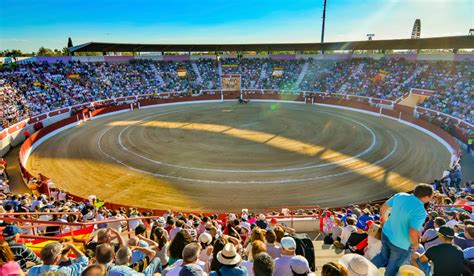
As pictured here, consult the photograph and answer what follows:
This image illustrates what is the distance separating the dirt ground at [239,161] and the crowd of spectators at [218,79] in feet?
24.6

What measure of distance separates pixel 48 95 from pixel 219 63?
32.8 metres

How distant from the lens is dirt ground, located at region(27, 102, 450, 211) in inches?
700

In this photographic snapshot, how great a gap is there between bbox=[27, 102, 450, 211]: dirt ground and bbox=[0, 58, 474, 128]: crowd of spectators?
751 cm

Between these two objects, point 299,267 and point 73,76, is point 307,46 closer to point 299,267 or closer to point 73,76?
point 73,76

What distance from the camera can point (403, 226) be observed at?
439 centimetres

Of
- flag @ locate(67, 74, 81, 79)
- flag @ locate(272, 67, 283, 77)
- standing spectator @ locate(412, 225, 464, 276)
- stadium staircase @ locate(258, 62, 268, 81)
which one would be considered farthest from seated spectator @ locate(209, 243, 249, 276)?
flag @ locate(272, 67, 283, 77)

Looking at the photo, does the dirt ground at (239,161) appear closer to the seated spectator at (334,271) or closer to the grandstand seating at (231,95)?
the grandstand seating at (231,95)


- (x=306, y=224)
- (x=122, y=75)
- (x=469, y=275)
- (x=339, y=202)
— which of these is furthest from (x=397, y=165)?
(x=122, y=75)

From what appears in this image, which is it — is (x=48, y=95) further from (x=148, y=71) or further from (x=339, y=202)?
(x=339, y=202)

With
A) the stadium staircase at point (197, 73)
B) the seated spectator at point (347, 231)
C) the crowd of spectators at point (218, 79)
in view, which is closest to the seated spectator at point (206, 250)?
the seated spectator at point (347, 231)

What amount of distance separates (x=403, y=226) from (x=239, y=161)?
18458 mm

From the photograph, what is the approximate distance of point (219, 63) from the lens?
64.1m

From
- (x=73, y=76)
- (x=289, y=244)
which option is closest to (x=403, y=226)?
(x=289, y=244)

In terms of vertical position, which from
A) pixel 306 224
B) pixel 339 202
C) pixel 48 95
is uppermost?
pixel 48 95
